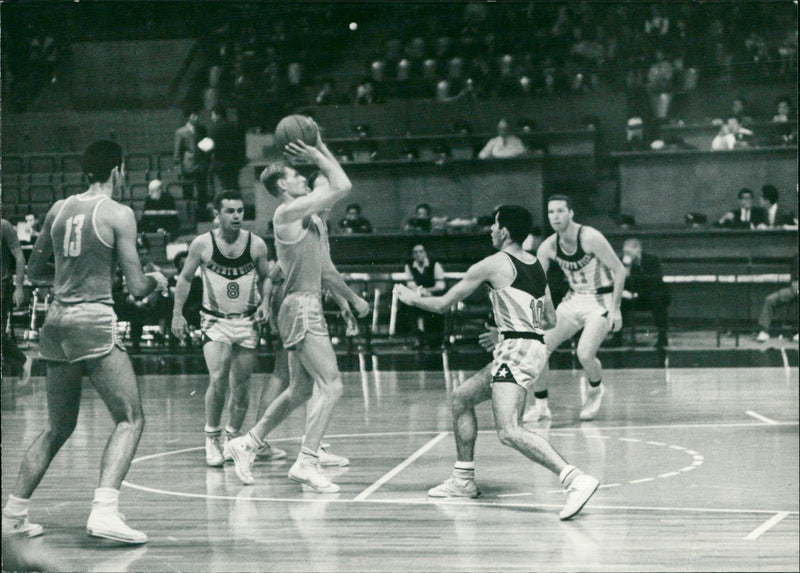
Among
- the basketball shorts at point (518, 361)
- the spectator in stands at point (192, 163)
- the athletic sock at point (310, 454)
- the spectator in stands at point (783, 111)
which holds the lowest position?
the athletic sock at point (310, 454)

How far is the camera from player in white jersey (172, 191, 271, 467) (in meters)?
7.92

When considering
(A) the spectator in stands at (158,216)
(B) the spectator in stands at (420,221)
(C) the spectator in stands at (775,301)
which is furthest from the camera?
(A) the spectator in stands at (158,216)

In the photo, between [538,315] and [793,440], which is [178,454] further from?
[793,440]

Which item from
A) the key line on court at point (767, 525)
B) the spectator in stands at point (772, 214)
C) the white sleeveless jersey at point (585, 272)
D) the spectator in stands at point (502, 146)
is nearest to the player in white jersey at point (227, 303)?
the white sleeveless jersey at point (585, 272)

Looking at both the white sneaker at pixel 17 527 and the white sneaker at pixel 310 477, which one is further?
the white sneaker at pixel 310 477

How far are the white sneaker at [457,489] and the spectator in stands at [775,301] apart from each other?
33.0 feet

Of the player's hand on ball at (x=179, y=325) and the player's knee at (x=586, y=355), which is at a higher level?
the player's hand on ball at (x=179, y=325)

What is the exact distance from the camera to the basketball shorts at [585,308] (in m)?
10.1

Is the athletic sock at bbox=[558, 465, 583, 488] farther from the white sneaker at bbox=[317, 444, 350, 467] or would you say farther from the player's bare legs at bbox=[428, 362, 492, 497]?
the white sneaker at bbox=[317, 444, 350, 467]

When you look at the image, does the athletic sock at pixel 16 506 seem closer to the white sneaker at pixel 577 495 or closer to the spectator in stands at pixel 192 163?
the white sneaker at pixel 577 495

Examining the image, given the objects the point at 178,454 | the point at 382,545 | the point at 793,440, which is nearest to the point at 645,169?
the point at 793,440

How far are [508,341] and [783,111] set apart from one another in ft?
44.4

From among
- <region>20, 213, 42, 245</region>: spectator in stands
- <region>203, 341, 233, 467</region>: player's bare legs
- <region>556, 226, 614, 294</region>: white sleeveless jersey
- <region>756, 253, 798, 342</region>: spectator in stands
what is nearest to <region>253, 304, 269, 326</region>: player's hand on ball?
<region>203, 341, 233, 467</region>: player's bare legs

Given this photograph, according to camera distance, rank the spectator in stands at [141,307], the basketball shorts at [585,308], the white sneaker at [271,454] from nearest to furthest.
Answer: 1. the white sneaker at [271,454]
2. the basketball shorts at [585,308]
3. the spectator in stands at [141,307]
